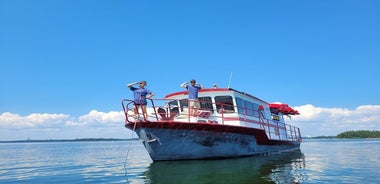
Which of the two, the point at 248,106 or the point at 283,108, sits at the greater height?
the point at 283,108

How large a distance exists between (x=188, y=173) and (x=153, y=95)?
3.59 meters

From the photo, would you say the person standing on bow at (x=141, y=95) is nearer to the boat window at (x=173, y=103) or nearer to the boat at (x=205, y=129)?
the boat at (x=205, y=129)

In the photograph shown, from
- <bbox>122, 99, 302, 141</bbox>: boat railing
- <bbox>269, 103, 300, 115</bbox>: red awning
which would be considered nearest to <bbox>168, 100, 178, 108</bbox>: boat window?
<bbox>122, 99, 302, 141</bbox>: boat railing

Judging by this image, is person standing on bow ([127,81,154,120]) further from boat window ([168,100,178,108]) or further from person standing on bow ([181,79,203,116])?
boat window ([168,100,178,108])

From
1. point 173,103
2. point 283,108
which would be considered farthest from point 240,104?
point 283,108

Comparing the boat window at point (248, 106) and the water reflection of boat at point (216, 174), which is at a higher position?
the boat window at point (248, 106)

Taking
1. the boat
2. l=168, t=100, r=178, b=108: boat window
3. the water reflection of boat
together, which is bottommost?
the water reflection of boat

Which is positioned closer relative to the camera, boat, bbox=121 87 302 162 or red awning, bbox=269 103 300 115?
boat, bbox=121 87 302 162

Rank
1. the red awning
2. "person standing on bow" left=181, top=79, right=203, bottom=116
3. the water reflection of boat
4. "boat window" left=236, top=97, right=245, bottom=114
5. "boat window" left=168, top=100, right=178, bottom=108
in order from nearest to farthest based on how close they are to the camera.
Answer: the water reflection of boat → "person standing on bow" left=181, top=79, right=203, bottom=116 → "boat window" left=236, top=97, right=245, bottom=114 → "boat window" left=168, top=100, right=178, bottom=108 → the red awning

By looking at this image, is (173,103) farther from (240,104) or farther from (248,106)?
(248,106)

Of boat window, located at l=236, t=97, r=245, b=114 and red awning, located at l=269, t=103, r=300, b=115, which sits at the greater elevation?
red awning, located at l=269, t=103, r=300, b=115

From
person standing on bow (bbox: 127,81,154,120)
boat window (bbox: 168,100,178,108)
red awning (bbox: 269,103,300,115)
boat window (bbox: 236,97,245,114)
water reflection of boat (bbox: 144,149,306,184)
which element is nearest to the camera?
water reflection of boat (bbox: 144,149,306,184)

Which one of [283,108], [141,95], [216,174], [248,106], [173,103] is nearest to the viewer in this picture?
[216,174]

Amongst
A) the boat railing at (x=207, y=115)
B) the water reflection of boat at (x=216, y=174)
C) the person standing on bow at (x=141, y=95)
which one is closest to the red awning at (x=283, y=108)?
the boat railing at (x=207, y=115)
